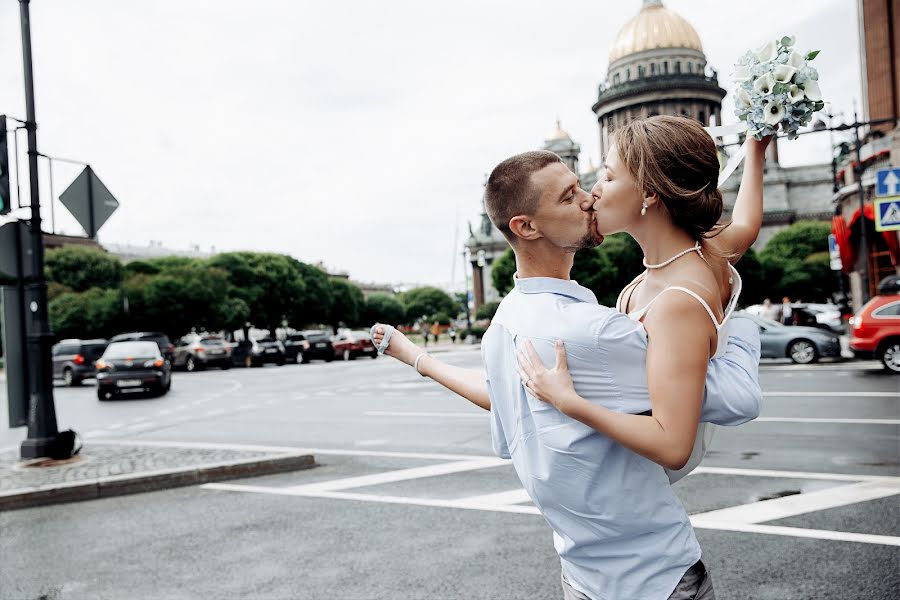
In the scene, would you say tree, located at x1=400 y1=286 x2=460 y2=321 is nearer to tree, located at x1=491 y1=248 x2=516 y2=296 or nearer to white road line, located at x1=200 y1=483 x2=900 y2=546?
tree, located at x1=491 y1=248 x2=516 y2=296

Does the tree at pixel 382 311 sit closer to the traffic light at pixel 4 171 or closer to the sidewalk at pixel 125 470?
the sidewalk at pixel 125 470

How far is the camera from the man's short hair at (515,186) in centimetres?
191

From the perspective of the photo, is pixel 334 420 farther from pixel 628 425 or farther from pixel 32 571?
pixel 628 425

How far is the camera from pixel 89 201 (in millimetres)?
9750

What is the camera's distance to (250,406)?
1738 cm

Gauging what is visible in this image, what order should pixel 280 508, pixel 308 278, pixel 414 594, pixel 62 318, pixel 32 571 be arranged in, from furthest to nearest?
pixel 308 278
pixel 62 318
pixel 280 508
pixel 32 571
pixel 414 594

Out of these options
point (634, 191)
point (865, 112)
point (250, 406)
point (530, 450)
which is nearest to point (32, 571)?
point (530, 450)

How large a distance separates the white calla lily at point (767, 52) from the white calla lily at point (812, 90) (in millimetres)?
107

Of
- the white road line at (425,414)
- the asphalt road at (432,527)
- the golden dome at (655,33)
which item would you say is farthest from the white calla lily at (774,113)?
the golden dome at (655,33)

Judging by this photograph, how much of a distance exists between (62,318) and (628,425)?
55344mm

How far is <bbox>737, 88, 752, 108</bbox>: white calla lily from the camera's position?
79.1 inches

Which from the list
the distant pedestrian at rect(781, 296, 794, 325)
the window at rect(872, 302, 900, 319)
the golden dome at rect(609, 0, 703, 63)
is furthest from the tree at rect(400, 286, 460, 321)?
the window at rect(872, 302, 900, 319)

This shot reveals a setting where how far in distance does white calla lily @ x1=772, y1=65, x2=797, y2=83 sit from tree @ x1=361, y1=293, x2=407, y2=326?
115502 mm

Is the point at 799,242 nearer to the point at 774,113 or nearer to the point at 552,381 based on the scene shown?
the point at 774,113
